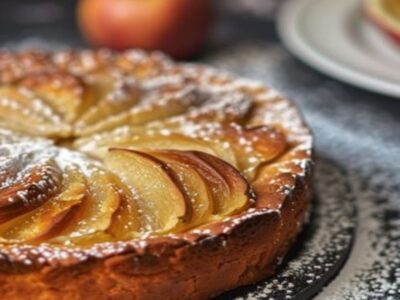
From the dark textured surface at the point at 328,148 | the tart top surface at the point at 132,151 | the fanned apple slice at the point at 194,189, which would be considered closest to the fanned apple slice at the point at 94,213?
the tart top surface at the point at 132,151

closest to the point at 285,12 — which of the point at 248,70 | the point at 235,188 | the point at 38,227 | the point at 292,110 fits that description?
the point at 248,70

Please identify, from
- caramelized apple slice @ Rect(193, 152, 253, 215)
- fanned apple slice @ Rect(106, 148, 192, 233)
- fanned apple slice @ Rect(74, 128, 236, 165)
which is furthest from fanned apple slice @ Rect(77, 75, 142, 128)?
caramelized apple slice @ Rect(193, 152, 253, 215)

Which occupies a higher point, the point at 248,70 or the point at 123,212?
the point at 123,212

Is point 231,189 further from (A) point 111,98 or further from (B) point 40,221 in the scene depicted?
(A) point 111,98

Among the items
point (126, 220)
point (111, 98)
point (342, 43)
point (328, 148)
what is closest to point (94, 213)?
point (126, 220)

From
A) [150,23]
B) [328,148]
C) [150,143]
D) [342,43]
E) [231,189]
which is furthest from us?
[150,23]

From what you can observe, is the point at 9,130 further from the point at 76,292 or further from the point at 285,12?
the point at 285,12
